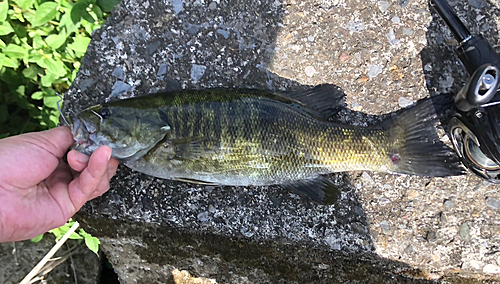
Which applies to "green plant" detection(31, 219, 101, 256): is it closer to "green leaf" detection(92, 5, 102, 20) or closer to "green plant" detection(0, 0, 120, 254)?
"green plant" detection(0, 0, 120, 254)

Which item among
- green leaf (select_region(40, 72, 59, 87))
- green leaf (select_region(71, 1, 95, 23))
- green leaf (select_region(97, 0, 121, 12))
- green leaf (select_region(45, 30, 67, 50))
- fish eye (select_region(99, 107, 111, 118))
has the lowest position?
green leaf (select_region(40, 72, 59, 87))

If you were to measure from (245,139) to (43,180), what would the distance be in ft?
4.69

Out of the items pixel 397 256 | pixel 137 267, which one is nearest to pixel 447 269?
pixel 397 256

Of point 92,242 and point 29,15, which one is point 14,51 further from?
point 92,242

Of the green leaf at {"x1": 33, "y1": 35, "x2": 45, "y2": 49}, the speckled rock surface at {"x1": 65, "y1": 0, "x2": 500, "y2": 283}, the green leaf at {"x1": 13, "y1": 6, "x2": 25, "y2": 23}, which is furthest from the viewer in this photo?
the green leaf at {"x1": 13, "y1": 6, "x2": 25, "y2": 23}

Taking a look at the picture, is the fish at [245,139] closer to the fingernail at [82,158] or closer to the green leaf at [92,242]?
the fingernail at [82,158]

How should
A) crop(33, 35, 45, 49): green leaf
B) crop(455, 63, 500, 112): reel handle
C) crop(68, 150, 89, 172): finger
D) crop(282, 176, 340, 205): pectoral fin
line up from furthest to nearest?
crop(33, 35, 45, 49): green leaf
crop(282, 176, 340, 205): pectoral fin
crop(68, 150, 89, 172): finger
crop(455, 63, 500, 112): reel handle

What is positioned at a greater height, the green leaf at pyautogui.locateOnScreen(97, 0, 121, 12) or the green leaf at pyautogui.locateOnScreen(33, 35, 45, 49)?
the green leaf at pyautogui.locateOnScreen(97, 0, 121, 12)

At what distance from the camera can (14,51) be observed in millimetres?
2916

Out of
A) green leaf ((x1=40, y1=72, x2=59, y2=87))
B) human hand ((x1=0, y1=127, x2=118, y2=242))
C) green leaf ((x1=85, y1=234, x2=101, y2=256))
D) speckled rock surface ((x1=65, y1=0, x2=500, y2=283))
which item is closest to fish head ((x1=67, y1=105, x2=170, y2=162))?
human hand ((x1=0, y1=127, x2=118, y2=242))

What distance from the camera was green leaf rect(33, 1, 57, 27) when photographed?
270 centimetres

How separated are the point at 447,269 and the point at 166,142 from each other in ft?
7.51

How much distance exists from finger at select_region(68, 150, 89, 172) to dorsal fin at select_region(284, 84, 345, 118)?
1439 millimetres

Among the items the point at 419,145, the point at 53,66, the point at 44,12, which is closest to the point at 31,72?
the point at 53,66
